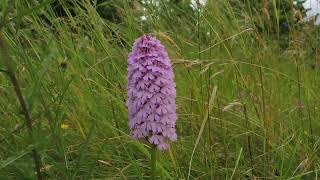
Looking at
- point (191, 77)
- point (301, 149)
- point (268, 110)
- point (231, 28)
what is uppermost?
point (231, 28)

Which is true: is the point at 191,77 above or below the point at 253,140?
above

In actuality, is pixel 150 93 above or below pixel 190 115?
above

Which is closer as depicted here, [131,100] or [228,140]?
[131,100]

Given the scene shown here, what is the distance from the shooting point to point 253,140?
262 cm

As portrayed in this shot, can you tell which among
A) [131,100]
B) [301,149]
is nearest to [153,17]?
[301,149]

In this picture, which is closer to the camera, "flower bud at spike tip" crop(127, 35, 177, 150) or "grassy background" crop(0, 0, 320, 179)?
"flower bud at spike tip" crop(127, 35, 177, 150)

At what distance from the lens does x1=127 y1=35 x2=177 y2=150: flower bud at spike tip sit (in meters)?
1.58

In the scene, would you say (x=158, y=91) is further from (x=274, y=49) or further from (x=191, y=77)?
(x=274, y=49)

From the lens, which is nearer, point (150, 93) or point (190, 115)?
point (150, 93)

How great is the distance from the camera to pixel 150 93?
62.2 inches

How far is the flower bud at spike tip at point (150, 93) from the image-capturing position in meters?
1.58

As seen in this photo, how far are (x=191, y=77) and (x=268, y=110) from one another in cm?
39

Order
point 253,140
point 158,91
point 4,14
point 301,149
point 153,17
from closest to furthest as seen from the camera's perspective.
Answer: point 4,14, point 158,91, point 301,149, point 253,140, point 153,17

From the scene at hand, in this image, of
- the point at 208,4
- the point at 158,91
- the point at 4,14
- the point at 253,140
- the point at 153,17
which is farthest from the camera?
the point at 153,17
